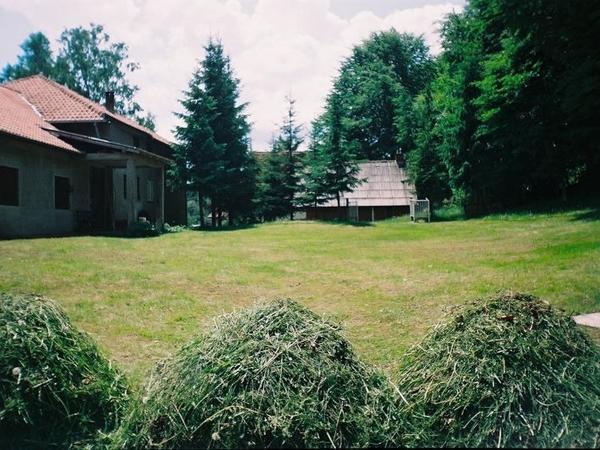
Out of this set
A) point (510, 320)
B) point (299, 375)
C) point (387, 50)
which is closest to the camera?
point (299, 375)

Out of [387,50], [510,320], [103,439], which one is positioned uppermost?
[387,50]

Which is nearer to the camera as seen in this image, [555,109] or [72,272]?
[72,272]

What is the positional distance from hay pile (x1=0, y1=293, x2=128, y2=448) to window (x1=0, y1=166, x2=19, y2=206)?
1615 cm

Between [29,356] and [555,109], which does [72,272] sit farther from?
[555,109]

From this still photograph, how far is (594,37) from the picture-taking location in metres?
18.4

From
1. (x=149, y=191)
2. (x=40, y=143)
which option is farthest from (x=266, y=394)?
(x=149, y=191)

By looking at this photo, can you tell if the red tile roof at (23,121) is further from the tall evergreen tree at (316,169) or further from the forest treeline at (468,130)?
the tall evergreen tree at (316,169)

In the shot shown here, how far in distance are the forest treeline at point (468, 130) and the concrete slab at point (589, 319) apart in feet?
50.6

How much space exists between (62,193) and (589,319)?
2053cm

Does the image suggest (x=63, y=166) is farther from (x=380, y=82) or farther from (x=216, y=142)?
(x=380, y=82)

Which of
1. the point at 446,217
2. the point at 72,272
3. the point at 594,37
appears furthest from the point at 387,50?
the point at 72,272

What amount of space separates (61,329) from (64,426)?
67 centimetres

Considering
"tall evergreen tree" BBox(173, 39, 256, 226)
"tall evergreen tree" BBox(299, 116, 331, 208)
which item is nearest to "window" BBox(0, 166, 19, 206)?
"tall evergreen tree" BBox(173, 39, 256, 226)

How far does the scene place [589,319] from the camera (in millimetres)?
5551
